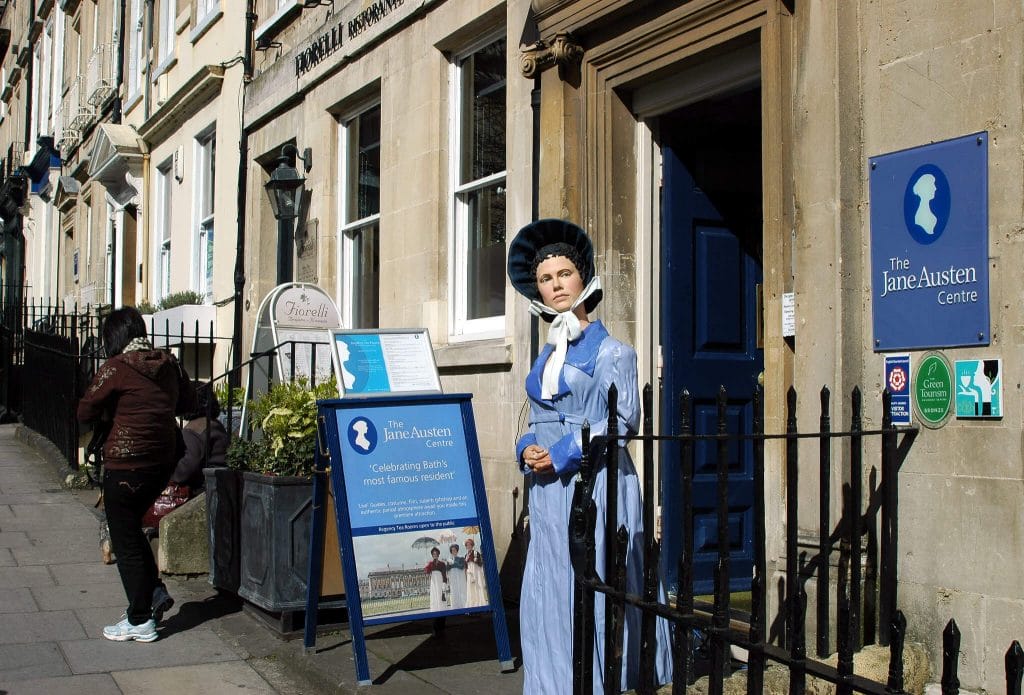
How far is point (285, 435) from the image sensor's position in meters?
6.28

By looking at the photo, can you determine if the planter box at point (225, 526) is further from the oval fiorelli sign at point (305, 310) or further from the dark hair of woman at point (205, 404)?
the oval fiorelli sign at point (305, 310)

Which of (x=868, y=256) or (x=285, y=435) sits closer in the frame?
(x=868, y=256)

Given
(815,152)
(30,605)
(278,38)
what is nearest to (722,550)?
(815,152)

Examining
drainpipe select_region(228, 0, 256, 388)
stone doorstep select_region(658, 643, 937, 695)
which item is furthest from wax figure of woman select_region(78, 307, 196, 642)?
drainpipe select_region(228, 0, 256, 388)

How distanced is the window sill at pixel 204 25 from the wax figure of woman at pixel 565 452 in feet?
33.0

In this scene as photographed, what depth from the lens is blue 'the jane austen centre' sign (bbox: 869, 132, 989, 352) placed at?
4219mm

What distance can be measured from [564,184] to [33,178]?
22.6 metres

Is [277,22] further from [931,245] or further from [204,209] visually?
[931,245]

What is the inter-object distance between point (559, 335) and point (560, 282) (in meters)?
0.22

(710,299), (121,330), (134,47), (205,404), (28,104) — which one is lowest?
(205,404)

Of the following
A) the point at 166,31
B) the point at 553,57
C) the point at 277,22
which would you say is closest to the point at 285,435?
the point at 553,57

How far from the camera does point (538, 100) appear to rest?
7039 millimetres

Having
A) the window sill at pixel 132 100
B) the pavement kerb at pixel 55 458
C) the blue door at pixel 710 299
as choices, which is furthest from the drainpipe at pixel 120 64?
the blue door at pixel 710 299

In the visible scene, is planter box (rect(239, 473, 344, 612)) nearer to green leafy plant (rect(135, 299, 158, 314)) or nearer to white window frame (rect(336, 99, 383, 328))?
white window frame (rect(336, 99, 383, 328))
